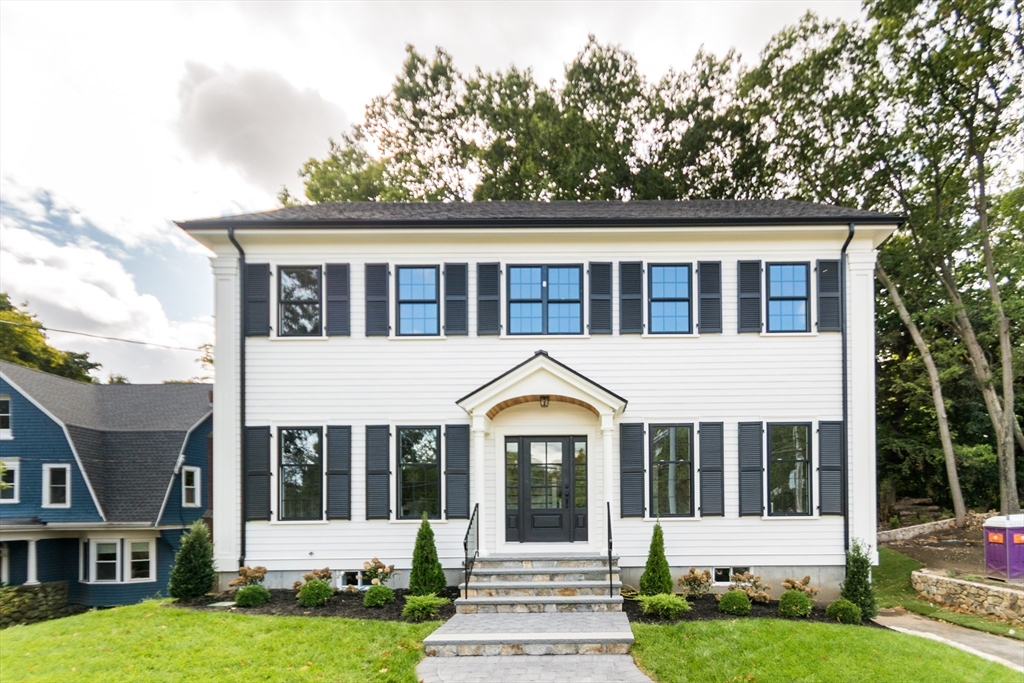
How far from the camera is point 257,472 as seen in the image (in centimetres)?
1057

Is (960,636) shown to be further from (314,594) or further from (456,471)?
(314,594)

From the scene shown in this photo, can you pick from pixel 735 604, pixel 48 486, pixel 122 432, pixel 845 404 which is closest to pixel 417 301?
pixel 735 604

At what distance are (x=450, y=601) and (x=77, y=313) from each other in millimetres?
24898

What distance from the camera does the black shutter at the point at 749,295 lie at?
10703 millimetres

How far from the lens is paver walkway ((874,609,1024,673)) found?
27.2 ft

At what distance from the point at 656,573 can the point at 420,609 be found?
3.87 metres

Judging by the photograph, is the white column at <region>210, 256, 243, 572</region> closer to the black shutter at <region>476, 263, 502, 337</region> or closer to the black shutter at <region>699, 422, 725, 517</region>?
the black shutter at <region>476, 263, 502, 337</region>

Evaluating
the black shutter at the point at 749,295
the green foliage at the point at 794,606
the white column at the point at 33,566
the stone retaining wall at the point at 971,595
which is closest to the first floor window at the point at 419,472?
the green foliage at the point at 794,606

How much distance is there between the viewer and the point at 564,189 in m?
22.3

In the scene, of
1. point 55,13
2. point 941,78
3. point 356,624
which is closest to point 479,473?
point 356,624

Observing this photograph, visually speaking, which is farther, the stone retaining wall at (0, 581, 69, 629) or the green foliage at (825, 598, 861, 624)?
the stone retaining wall at (0, 581, 69, 629)

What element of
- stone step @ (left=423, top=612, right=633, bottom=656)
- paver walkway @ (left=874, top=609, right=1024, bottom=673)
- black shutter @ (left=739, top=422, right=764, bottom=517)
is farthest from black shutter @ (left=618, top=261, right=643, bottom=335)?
paver walkway @ (left=874, top=609, right=1024, bottom=673)

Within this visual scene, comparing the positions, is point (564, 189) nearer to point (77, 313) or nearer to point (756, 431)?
point (756, 431)

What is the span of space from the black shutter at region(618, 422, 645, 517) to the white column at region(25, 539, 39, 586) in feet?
55.2
